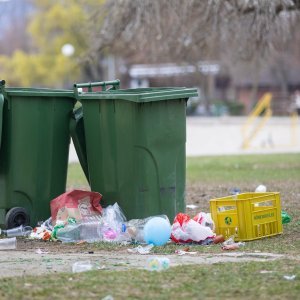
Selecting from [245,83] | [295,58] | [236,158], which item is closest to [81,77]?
[245,83]

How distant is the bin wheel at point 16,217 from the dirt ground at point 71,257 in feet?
1.04

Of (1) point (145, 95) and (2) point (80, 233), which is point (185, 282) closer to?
(2) point (80, 233)

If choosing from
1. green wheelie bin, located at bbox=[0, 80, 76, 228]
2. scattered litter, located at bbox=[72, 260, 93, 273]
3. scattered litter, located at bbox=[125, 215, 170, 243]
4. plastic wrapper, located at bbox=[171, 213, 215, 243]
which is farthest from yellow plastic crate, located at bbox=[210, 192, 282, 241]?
scattered litter, located at bbox=[72, 260, 93, 273]

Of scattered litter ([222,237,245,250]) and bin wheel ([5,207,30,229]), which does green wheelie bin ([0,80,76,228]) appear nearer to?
bin wheel ([5,207,30,229])

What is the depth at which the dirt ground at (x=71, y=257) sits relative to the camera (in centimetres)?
601

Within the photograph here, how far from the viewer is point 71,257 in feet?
21.6

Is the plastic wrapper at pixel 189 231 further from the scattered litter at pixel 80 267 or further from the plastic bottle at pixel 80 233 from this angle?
the scattered litter at pixel 80 267

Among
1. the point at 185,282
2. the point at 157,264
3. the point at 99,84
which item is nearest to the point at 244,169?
the point at 99,84

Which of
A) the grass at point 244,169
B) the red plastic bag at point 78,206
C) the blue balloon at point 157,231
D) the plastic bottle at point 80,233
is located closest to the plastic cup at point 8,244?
the plastic bottle at point 80,233

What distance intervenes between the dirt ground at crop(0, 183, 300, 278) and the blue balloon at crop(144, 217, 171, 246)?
23 cm

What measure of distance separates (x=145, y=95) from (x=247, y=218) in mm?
1474

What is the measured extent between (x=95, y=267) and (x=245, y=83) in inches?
2454

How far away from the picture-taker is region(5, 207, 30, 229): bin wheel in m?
7.89

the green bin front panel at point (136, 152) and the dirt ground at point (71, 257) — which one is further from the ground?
the green bin front panel at point (136, 152)
